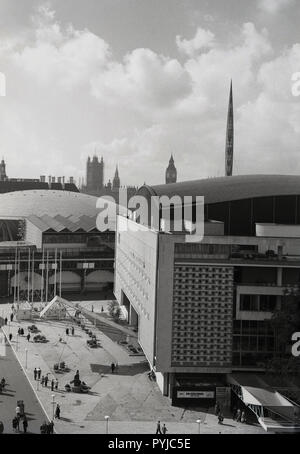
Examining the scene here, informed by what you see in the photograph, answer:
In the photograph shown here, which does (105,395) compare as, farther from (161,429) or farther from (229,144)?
(229,144)

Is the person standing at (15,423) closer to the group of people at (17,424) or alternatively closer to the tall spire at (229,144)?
the group of people at (17,424)

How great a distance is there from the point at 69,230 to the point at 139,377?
131ft

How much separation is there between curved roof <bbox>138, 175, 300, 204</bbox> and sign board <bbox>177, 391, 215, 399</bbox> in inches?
607

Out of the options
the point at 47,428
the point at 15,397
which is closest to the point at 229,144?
the point at 15,397

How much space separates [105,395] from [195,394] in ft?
18.0

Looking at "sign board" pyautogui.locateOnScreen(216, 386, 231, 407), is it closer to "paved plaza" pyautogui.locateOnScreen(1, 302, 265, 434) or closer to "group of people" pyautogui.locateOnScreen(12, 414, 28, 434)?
"paved plaza" pyautogui.locateOnScreen(1, 302, 265, 434)

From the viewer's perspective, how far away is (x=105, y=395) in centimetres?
3641

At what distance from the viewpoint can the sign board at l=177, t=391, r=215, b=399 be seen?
117ft

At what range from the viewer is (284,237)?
39.0m

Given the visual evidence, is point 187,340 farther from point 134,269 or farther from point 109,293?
point 109,293

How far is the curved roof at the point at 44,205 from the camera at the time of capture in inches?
3302

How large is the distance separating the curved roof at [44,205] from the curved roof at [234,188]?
35235mm

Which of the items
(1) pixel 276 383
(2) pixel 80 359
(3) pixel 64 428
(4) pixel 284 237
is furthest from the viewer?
(2) pixel 80 359

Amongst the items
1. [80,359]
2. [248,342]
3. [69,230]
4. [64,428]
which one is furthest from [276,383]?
[69,230]
